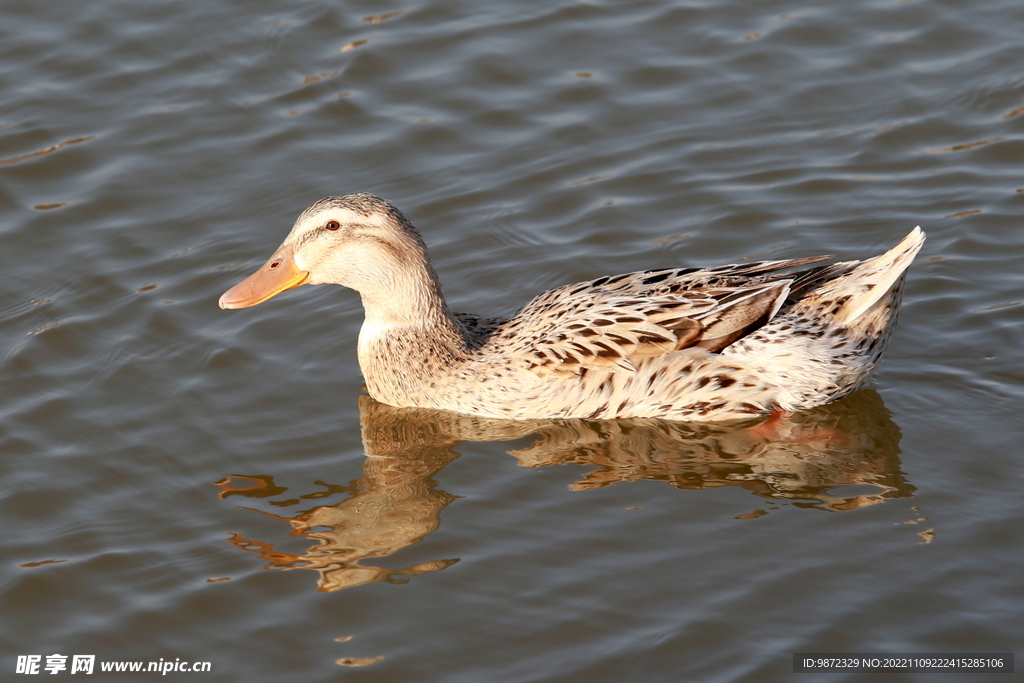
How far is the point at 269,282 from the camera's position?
7.98 meters

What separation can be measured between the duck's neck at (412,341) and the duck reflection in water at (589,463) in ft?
0.63

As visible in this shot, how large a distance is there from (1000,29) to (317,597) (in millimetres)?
8142

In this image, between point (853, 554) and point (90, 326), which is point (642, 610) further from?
point (90, 326)

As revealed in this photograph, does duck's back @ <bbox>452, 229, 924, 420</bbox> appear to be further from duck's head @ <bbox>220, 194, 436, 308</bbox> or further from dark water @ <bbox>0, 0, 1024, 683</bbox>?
duck's head @ <bbox>220, 194, 436, 308</bbox>

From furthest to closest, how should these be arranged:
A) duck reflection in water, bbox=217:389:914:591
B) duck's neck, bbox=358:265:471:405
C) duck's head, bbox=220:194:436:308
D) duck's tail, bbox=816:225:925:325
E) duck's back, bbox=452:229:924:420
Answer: duck's neck, bbox=358:265:471:405 → duck's head, bbox=220:194:436:308 → duck's back, bbox=452:229:924:420 → duck's tail, bbox=816:225:925:325 → duck reflection in water, bbox=217:389:914:591

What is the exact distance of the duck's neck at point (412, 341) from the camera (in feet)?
26.5

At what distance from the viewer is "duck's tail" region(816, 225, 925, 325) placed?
7.27 metres

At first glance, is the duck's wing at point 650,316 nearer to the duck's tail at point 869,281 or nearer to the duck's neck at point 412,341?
the duck's tail at point 869,281

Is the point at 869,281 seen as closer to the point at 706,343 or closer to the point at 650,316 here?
the point at 706,343

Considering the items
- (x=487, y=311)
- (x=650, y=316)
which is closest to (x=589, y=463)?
(x=650, y=316)

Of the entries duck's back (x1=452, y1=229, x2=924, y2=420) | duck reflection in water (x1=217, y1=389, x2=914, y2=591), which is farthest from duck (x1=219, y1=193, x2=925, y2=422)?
duck reflection in water (x1=217, y1=389, x2=914, y2=591)

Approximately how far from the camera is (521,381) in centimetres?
782

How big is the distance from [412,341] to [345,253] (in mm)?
704

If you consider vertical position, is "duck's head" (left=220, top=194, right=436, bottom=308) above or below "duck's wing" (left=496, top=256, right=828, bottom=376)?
above
